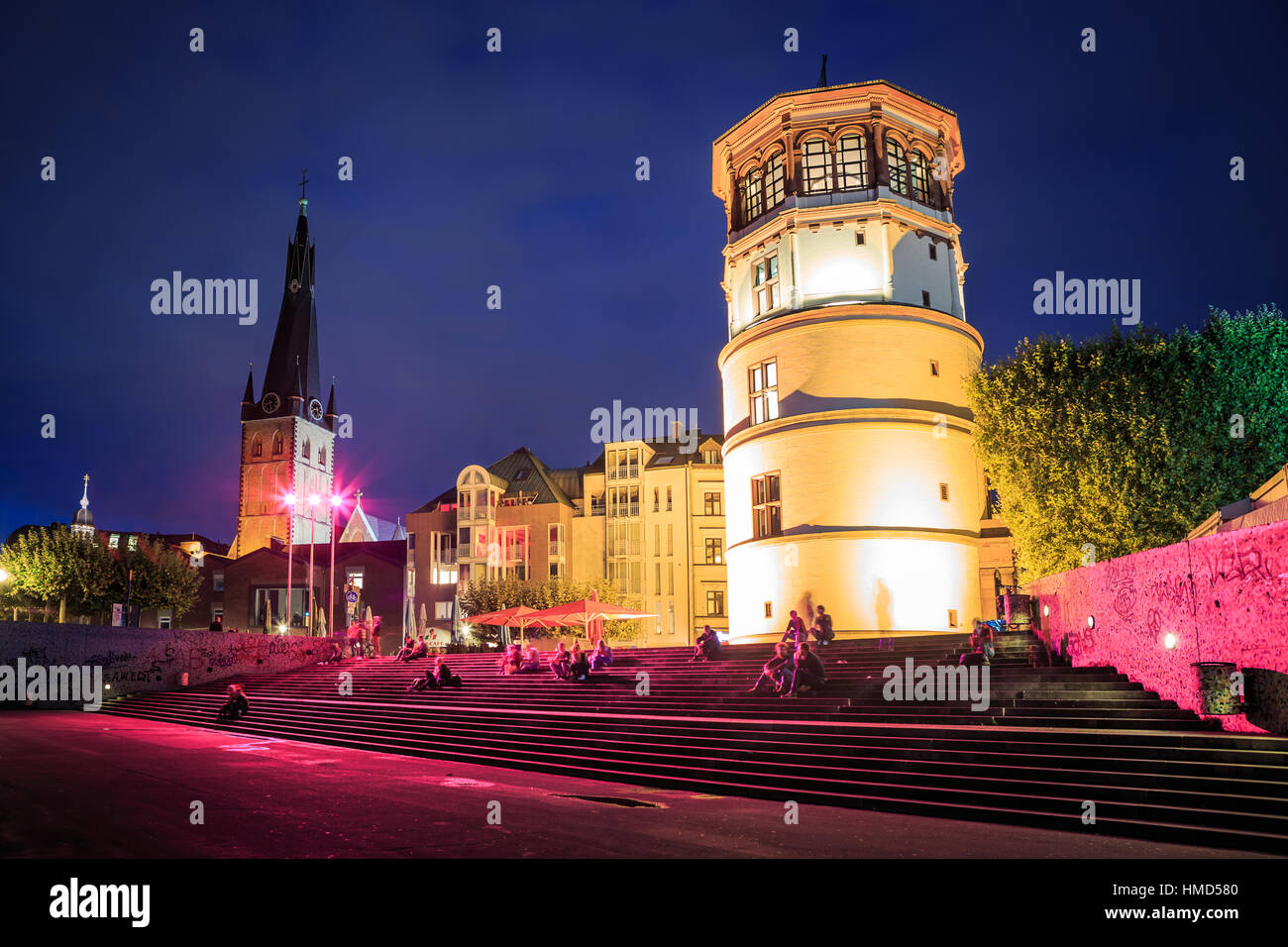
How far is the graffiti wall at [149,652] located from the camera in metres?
38.4

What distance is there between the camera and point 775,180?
36.9m

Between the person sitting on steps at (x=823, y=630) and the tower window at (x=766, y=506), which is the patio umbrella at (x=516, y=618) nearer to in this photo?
the tower window at (x=766, y=506)

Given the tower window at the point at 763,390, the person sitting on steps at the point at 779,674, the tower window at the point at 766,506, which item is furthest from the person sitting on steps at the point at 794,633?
the tower window at the point at 763,390

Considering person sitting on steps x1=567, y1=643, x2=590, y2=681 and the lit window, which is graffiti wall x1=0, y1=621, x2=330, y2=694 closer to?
person sitting on steps x1=567, y1=643, x2=590, y2=681

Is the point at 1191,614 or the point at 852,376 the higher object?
the point at 852,376

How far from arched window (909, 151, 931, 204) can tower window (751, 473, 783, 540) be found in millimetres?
13430

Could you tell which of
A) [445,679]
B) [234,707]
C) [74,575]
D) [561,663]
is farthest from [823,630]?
[74,575]

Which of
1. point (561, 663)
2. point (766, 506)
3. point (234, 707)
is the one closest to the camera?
point (561, 663)

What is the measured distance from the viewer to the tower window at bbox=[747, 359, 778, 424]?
35.2m

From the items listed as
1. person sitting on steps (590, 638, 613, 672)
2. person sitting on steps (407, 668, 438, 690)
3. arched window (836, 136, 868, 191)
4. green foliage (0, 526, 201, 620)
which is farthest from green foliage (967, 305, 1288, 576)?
green foliage (0, 526, 201, 620)

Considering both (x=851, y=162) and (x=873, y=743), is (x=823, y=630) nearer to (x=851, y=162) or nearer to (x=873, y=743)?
(x=873, y=743)

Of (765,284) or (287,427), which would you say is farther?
(287,427)

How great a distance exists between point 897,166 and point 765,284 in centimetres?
718
